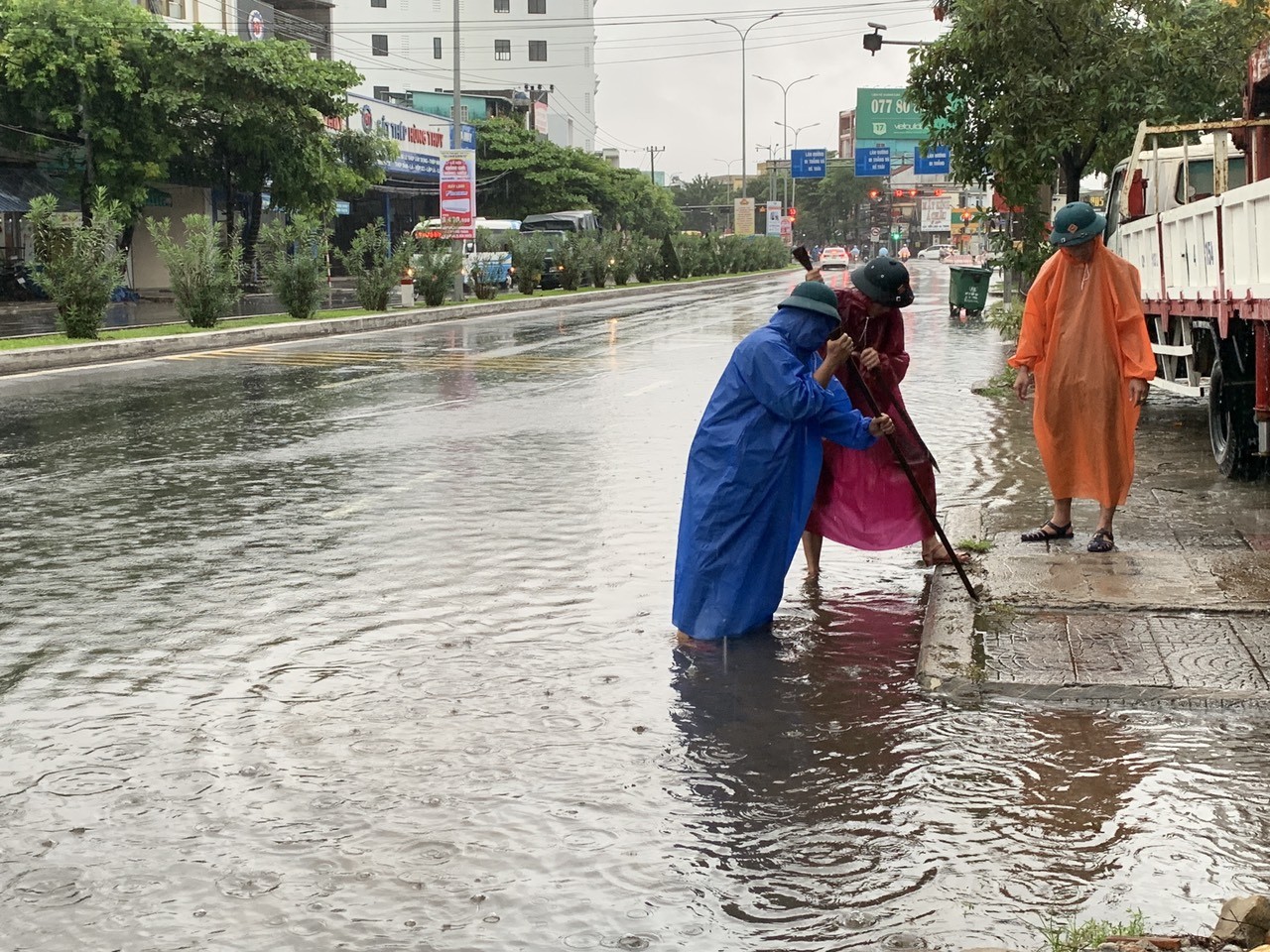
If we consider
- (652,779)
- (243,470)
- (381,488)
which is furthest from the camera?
(243,470)

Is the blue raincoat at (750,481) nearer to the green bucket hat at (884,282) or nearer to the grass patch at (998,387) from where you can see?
the green bucket hat at (884,282)

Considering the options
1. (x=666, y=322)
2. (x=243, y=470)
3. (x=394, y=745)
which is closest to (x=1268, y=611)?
(x=394, y=745)

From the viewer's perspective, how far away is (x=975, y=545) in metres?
7.76

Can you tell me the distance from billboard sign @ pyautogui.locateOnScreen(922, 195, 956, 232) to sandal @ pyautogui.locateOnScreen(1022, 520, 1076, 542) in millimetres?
120088

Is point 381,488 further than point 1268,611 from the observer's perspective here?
Yes

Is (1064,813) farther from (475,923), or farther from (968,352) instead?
(968,352)

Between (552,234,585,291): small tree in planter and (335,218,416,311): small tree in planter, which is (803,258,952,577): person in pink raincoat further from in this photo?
(552,234,585,291): small tree in planter

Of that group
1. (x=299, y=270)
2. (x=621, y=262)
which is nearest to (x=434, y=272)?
(x=299, y=270)

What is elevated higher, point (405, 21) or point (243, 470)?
point (405, 21)

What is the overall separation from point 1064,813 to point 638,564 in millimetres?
3686

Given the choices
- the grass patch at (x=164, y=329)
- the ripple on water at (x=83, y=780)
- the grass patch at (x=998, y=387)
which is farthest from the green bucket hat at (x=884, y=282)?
the grass patch at (x=164, y=329)

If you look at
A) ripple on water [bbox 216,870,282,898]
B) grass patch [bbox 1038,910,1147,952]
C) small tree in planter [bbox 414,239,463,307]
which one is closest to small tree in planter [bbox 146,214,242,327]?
small tree in planter [bbox 414,239,463,307]

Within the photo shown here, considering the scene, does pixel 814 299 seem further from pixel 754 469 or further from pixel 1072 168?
pixel 1072 168

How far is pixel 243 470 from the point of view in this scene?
36.1 ft
